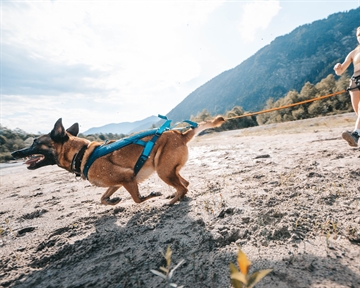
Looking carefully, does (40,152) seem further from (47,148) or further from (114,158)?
(114,158)

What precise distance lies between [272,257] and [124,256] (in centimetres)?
150

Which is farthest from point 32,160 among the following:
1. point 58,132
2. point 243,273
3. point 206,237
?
point 243,273

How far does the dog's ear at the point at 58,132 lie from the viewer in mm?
3725

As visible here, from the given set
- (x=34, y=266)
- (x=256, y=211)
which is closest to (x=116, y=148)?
(x=34, y=266)

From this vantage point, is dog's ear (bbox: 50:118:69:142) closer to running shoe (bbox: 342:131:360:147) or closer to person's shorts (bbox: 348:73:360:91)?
running shoe (bbox: 342:131:360:147)

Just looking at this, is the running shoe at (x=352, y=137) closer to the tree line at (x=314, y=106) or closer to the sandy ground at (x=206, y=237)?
the sandy ground at (x=206, y=237)

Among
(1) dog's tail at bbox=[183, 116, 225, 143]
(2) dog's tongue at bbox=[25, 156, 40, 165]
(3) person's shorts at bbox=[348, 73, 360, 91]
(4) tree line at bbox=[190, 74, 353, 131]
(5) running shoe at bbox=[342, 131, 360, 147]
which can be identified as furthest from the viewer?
(4) tree line at bbox=[190, 74, 353, 131]

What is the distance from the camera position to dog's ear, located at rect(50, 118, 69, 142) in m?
3.72

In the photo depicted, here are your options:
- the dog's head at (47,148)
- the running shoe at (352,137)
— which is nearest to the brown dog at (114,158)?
the dog's head at (47,148)

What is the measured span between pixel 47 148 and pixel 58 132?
Answer: 385 mm

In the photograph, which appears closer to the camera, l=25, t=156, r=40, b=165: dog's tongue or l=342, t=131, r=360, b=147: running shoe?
l=342, t=131, r=360, b=147: running shoe

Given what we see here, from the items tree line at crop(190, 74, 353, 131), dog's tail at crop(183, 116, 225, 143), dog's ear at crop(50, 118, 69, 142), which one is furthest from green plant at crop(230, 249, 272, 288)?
tree line at crop(190, 74, 353, 131)

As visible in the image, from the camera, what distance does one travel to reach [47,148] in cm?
377

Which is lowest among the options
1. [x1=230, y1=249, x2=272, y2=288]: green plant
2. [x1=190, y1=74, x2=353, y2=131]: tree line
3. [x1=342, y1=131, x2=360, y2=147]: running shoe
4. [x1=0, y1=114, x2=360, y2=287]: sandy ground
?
[x1=190, y1=74, x2=353, y2=131]: tree line
